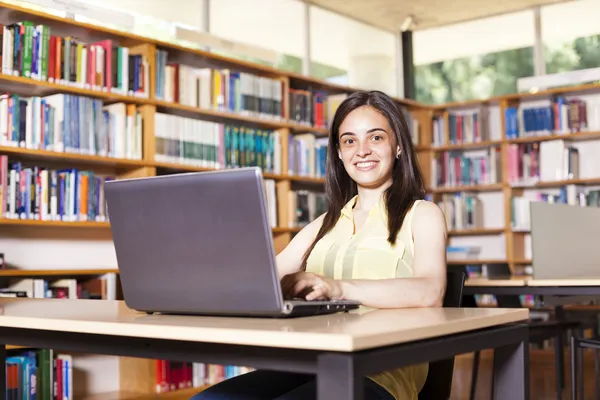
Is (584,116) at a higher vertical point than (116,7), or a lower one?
lower

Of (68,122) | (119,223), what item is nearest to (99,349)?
(119,223)

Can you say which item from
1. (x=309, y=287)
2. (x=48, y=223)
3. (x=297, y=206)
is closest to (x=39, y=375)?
(x=48, y=223)

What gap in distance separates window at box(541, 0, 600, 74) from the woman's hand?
17.5 ft

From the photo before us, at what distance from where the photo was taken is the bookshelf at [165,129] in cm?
394

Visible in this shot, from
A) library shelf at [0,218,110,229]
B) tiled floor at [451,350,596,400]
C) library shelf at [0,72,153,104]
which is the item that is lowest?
tiled floor at [451,350,596,400]

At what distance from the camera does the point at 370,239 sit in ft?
6.09

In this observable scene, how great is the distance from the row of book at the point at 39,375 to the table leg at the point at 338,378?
298cm

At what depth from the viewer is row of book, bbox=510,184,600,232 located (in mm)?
6004

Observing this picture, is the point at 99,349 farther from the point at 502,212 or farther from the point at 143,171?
the point at 502,212

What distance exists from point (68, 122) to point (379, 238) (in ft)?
8.38

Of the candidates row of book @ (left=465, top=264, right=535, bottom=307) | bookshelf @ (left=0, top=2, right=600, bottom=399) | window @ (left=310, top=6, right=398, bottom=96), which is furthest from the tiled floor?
window @ (left=310, top=6, right=398, bottom=96)

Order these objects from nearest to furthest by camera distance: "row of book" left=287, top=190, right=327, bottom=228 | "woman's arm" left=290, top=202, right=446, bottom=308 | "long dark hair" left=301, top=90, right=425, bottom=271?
1. "woman's arm" left=290, top=202, right=446, bottom=308
2. "long dark hair" left=301, top=90, right=425, bottom=271
3. "row of book" left=287, top=190, right=327, bottom=228

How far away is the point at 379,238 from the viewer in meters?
1.84

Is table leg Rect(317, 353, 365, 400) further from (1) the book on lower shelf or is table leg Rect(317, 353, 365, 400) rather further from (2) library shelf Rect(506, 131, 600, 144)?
(2) library shelf Rect(506, 131, 600, 144)
